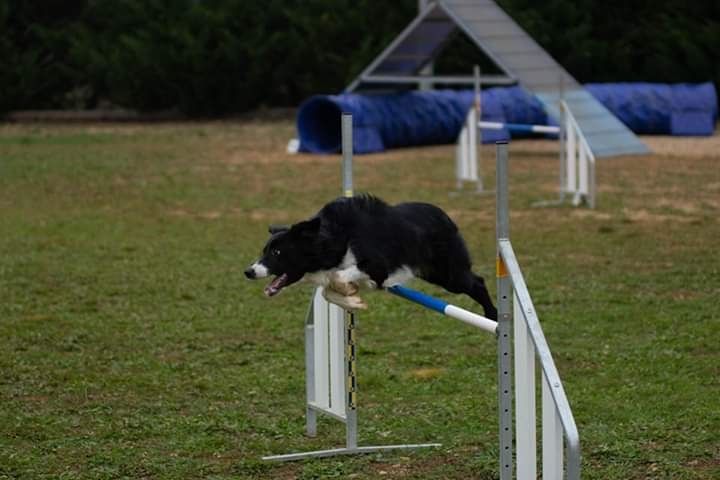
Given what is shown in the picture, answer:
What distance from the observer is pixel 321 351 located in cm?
543

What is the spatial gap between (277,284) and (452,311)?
0.56 meters

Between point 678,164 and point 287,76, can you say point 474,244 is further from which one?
point 287,76

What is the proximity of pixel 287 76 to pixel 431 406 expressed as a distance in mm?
19226

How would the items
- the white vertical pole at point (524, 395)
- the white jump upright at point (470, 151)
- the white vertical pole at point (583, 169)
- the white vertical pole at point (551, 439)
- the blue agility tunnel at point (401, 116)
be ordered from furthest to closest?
the blue agility tunnel at point (401, 116) → the white jump upright at point (470, 151) → the white vertical pole at point (583, 169) → the white vertical pole at point (524, 395) → the white vertical pole at point (551, 439)

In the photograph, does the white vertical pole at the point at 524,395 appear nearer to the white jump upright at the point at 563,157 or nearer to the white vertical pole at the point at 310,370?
the white vertical pole at the point at 310,370

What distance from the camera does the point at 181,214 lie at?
12.3 m

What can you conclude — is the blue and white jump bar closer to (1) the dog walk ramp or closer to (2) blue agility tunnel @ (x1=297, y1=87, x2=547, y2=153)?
(1) the dog walk ramp

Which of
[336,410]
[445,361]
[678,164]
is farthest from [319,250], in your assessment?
[678,164]

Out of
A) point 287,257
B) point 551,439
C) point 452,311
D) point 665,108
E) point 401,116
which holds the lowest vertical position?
point 665,108

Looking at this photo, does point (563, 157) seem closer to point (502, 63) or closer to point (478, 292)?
point (502, 63)

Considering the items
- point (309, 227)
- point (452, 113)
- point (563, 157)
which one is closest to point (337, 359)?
point (309, 227)

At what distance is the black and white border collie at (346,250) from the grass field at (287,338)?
0.82m

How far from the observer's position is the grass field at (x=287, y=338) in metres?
5.12

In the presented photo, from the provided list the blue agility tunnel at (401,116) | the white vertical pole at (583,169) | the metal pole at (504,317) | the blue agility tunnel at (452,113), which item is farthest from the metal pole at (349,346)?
the blue agility tunnel at (401,116)
